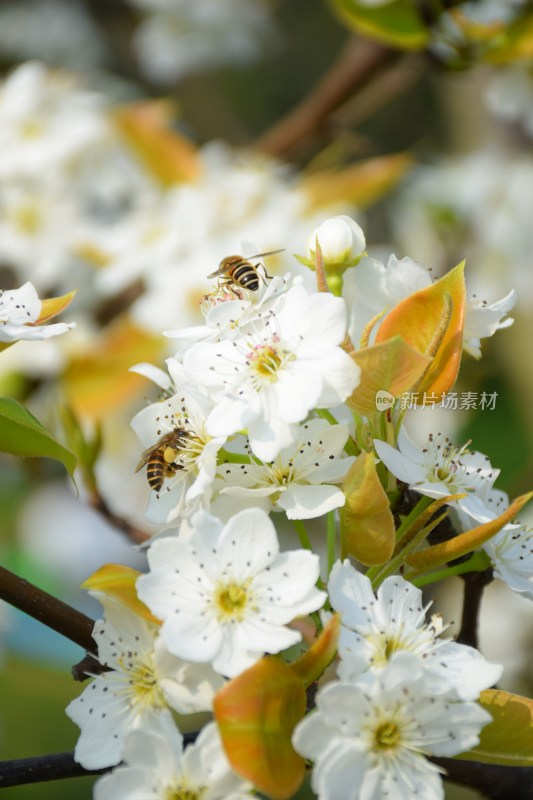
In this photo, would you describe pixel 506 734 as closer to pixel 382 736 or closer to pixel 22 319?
pixel 382 736

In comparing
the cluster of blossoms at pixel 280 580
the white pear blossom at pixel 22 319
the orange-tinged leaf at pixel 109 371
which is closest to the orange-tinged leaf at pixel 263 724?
the cluster of blossoms at pixel 280 580

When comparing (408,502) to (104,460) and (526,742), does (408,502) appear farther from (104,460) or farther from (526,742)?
(104,460)

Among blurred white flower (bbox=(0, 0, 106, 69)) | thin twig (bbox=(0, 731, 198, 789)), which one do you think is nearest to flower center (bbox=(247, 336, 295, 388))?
thin twig (bbox=(0, 731, 198, 789))

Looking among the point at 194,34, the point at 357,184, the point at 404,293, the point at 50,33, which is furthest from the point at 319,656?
the point at 50,33

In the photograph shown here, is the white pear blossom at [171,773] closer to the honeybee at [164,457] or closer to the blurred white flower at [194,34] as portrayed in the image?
the honeybee at [164,457]

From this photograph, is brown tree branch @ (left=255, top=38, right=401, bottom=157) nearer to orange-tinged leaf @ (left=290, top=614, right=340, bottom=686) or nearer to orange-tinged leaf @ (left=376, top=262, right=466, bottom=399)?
orange-tinged leaf @ (left=376, top=262, right=466, bottom=399)
